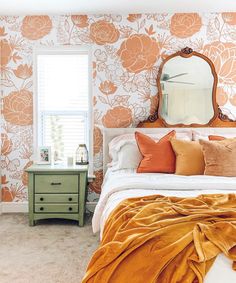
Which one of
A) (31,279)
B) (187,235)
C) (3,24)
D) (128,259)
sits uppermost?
(3,24)

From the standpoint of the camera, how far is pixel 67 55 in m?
4.47

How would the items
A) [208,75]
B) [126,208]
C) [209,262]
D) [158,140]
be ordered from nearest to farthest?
[209,262] → [126,208] → [158,140] → [208,75]

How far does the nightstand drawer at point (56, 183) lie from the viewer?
4.09 meters

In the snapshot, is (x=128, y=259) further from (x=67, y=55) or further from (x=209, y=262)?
(x=67, y=55)

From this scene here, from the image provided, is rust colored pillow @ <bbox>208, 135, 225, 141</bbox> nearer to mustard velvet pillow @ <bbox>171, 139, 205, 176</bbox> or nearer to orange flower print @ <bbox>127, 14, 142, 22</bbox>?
mustard velvet pillow @ <bbox>171, 139, 205, 176</bbox>

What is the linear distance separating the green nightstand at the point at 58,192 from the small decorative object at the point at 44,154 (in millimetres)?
312

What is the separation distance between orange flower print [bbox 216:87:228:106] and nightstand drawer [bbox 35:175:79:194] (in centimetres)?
186

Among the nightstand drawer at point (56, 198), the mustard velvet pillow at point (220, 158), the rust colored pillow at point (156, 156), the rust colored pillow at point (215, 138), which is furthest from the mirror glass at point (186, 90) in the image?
the nightstand drawer at point (56, 198)

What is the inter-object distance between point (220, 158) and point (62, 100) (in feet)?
6.74

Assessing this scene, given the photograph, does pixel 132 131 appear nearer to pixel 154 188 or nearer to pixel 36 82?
pixel 36 82

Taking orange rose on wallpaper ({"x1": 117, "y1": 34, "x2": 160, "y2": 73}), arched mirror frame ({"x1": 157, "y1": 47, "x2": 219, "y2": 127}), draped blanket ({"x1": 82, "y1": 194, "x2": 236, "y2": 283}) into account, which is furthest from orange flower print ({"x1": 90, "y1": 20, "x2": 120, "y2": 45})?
draped blanket ({"x1": 82, "y1": 194, "x2": 236, "y2": 283})

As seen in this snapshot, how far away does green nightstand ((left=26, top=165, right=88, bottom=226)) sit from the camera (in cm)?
408

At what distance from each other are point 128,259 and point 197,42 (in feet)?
10.7

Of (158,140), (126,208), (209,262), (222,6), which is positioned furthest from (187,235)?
(222,6)
